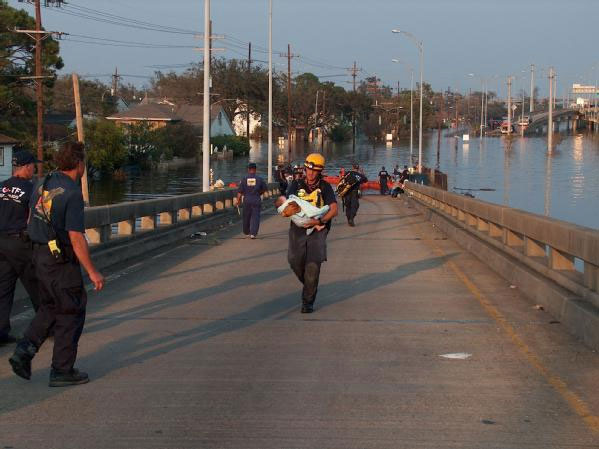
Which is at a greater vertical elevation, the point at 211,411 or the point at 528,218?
the point at 528,218

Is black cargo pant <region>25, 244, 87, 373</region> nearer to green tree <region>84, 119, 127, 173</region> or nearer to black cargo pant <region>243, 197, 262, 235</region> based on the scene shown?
black cargo pant <region>243, 197, 262, 235</region>

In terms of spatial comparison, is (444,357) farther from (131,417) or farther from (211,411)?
(131,417)

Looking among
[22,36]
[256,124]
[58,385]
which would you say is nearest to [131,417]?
[58,385]

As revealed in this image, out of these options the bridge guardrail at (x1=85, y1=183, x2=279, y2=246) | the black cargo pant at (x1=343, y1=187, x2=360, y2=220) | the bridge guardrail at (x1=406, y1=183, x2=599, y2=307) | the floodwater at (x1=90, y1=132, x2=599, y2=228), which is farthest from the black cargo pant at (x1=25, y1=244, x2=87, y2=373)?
the floodwater at (x1=90, y1=132, x2=599, y2=228)

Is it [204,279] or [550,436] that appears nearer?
[550,436]

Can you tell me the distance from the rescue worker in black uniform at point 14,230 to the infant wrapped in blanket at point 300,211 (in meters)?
3.08

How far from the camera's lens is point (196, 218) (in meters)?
23.8

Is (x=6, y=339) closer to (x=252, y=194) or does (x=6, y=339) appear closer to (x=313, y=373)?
(x=313, y=373)

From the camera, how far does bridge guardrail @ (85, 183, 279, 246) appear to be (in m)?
15.0

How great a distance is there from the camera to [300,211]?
10.7 meters

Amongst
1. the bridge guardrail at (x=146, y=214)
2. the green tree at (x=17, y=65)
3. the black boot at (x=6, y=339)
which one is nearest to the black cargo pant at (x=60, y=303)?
the black boot at (x=6, y=339)

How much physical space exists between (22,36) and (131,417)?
174ft

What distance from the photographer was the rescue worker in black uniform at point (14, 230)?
27.7 feet

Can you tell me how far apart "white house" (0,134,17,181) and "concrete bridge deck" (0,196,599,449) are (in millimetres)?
44923
